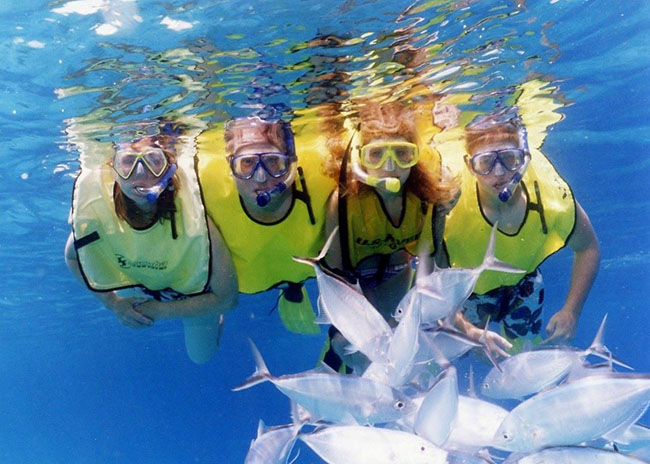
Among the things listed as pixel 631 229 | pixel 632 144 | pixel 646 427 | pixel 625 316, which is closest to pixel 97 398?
pixel 625 316

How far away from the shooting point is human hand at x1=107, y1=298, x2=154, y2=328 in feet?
24.2

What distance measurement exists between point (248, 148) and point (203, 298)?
2191 mm

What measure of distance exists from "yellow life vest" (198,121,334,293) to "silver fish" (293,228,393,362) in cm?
325

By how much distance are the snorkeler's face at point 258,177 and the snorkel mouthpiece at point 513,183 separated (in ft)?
9.58

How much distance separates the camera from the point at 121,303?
7.60 m

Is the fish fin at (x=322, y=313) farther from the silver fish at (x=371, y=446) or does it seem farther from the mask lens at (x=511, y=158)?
the mask lens at (x=511, y=158)

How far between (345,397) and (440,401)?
32.3 inches

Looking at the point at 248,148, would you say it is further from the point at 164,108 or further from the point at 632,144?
the point at 632,144

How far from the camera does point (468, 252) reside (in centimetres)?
830

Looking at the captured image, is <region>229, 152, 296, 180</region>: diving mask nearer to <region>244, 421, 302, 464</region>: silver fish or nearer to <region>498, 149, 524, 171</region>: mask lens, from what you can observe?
<region>498, 149, 524, 171</region>: mask lens

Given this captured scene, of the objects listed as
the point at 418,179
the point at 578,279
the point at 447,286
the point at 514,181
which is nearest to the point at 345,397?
the point at 447,286

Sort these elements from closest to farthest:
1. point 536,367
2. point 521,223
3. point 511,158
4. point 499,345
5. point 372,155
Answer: point 536,367 < point 372,155 < point 511,158 < point 521,223 < point 499,345

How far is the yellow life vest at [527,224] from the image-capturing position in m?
8.04

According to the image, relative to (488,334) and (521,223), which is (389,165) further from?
(488,334)
